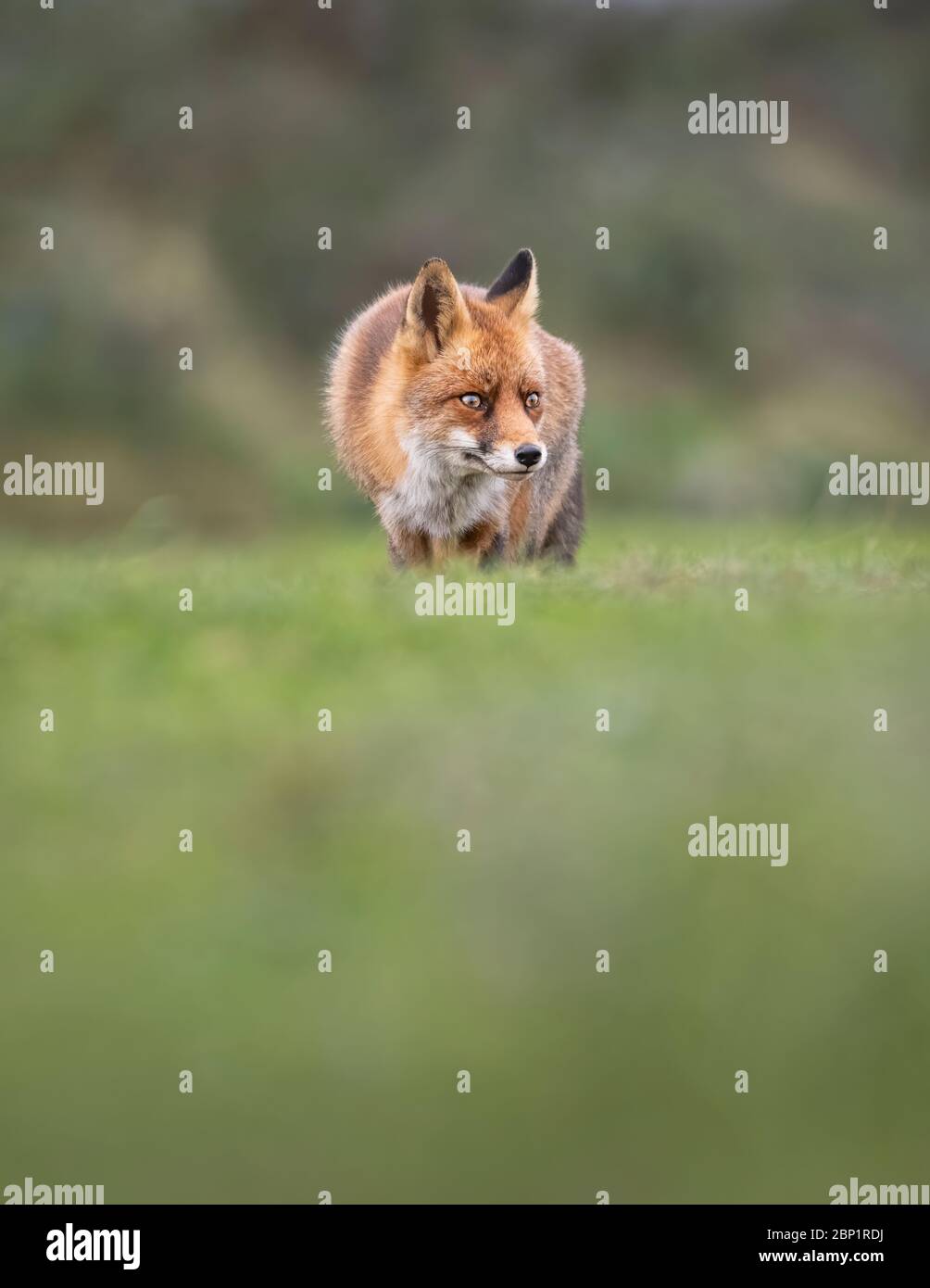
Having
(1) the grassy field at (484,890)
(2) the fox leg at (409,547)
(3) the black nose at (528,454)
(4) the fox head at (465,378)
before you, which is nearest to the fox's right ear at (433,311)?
(4) the fox head at (465,378)

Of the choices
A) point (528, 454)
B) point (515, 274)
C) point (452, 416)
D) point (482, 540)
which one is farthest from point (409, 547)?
point (515, 274)

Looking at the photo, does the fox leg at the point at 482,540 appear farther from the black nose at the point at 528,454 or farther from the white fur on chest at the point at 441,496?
the black nose at the point at 528,454

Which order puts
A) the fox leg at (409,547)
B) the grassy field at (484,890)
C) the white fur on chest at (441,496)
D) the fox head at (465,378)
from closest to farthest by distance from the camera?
the grassy field at (484,890), the fox head at (465,378), the white fur on chest at (441,496), the fox leg at (409,547)

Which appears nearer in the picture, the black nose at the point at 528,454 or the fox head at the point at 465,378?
the black nose at the point at 528,454

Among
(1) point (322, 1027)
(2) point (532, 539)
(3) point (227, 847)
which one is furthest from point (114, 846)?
(2) point (532, 539)

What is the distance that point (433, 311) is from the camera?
9172 mm

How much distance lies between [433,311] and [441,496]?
1.08m

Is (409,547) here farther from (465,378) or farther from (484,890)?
(484,890)

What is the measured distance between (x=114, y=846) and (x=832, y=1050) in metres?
2.52

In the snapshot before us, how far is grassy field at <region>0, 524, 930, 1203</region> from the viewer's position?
188 inches

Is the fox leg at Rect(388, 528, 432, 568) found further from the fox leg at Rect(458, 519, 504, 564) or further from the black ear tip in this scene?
the black ear tip

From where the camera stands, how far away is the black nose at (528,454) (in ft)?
28.3

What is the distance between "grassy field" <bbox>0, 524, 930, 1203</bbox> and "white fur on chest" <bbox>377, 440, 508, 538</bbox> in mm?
2116

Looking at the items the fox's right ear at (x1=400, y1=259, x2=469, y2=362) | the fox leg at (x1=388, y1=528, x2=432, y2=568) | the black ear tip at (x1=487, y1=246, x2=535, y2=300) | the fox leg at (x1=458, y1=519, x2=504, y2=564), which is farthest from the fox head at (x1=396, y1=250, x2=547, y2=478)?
the fox leg at (x1=388, y1=528, x2=432, y2=568)
